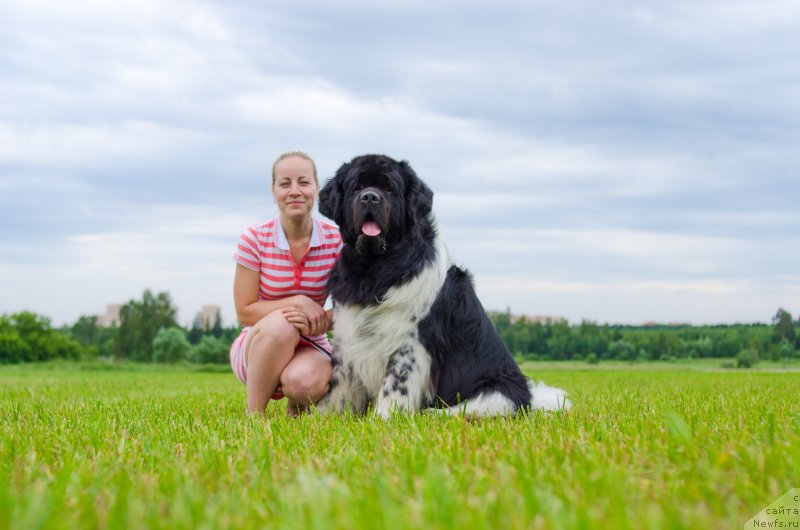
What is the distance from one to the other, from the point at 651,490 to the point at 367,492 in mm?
950

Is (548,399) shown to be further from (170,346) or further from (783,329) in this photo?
(170,346)

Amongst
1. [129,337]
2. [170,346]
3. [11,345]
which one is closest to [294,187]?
[170,346]

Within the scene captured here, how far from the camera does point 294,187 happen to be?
18.2ft

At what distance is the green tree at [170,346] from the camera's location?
31.4 m

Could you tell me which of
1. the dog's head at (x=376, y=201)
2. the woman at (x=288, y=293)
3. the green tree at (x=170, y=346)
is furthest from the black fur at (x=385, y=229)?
the green tree at (x=170, y=346)

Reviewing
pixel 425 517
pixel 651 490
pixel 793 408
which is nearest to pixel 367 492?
pixel 425 517

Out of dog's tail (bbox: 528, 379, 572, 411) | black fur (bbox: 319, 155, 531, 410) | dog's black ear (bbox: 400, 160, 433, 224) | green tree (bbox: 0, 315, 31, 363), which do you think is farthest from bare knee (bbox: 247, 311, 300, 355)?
green tree (bbox: 0, 315, 31, 363)

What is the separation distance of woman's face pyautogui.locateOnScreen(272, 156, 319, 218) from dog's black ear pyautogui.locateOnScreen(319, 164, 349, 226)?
0.29 meters

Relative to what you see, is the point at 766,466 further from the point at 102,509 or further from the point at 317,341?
the point at 317,341

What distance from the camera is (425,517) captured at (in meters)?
1.81

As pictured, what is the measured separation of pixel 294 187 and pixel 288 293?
36.3 inches

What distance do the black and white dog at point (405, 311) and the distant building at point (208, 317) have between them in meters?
33.4

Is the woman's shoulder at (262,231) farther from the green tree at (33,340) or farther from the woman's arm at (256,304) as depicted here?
the green tree at (33,340)

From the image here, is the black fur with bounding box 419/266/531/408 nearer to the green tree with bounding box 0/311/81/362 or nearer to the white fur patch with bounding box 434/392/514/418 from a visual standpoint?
the white fur patch with bounding box 434/392/514/418
